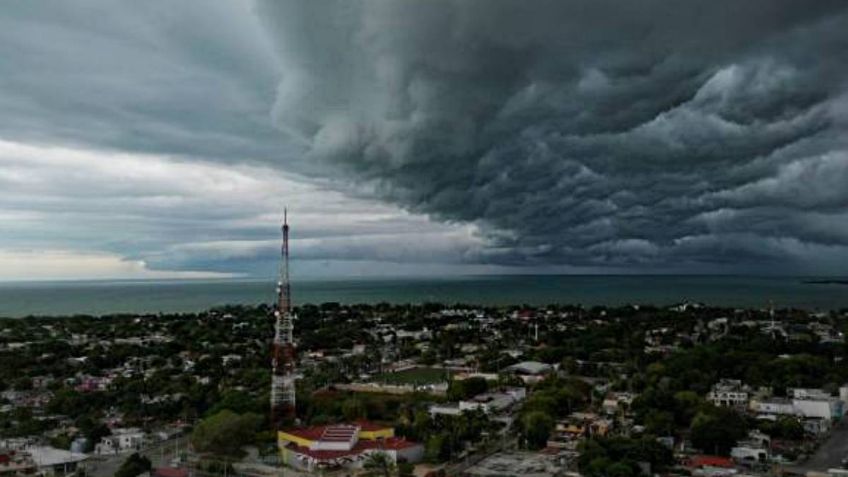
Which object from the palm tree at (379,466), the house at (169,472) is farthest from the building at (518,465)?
the house at (169,472)

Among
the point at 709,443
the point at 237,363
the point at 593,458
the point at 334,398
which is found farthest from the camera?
the point at 237,363

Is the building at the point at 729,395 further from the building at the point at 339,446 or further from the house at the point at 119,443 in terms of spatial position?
the house at the point at 119,443

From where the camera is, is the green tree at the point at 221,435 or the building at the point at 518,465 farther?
the green tree at the point at 221,435

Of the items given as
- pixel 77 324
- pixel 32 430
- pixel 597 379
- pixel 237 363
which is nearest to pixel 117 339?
pixel 77 324

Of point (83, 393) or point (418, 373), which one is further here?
point (418, 373)

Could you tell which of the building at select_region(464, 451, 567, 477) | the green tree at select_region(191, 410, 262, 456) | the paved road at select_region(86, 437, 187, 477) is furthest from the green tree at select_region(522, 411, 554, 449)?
the paved road at select_region(86, 437, 187, 477)

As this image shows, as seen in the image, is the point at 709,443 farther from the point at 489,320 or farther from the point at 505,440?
the point at 489,320
